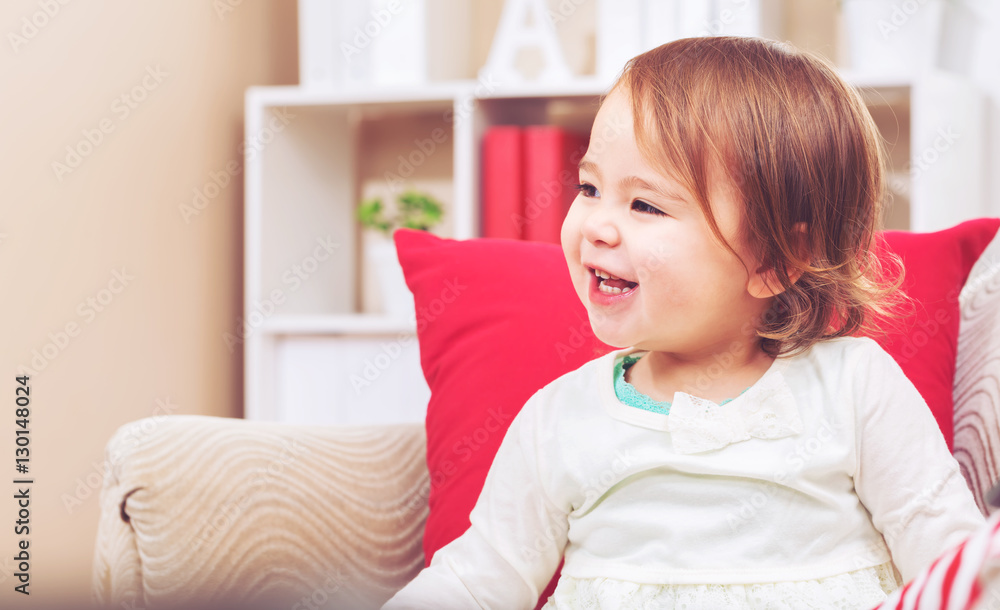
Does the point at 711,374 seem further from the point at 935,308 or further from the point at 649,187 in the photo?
the point at 935,308

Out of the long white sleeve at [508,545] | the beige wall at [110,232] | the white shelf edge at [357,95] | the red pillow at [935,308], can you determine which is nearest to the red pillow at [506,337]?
the red pillow at [935,308]

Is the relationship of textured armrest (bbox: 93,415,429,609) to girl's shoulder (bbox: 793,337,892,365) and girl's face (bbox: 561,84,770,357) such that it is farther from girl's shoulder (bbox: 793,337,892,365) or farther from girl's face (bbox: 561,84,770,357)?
girl's shoulder (bbox: 793,337,892,365)

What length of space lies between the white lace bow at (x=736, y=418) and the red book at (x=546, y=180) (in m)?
1.01

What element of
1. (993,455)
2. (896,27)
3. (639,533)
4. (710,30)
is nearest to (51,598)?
(639,533)

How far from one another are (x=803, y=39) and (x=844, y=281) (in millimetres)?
1352

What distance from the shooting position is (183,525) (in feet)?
2.72

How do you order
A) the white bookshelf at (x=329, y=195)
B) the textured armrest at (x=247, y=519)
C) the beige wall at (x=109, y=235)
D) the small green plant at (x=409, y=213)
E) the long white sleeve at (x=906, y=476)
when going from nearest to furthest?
the long white sleeve at (x=906, y=476) < the textured armrest at (x=247, y=519) < the beige wall at (x=109, y=235) < the white bookshelf at (x=329, y=195) < the small green plant at (x=409, y=213)

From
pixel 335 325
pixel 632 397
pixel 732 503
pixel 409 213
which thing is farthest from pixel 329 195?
pixel 732 503

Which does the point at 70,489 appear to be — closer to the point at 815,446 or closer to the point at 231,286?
the point at 231,286

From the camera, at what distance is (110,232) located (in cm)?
155

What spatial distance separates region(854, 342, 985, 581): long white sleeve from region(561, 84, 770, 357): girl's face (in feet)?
0.41

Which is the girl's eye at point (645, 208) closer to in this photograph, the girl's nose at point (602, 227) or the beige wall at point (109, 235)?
the girl's nose at point (602, 227)

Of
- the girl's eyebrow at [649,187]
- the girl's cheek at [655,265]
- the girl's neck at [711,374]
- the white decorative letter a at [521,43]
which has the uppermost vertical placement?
the white decorative letter a at [521,43]

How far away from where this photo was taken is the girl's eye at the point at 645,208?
69 cm
